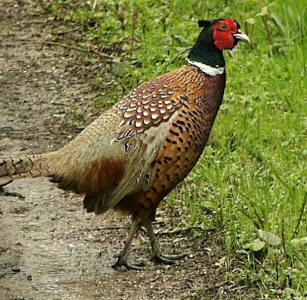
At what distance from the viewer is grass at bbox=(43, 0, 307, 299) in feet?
15.8

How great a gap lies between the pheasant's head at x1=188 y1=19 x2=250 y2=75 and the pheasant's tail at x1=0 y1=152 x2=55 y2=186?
1.05 meters

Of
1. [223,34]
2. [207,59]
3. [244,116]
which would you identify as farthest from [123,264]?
[244,116]

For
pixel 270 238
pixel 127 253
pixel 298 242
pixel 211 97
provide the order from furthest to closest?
1. pixel 127 253
2. pixel 211 97
3. pixel 270 238
4. pixel 298 242

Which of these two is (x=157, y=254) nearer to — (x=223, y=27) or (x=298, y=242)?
(x=298, y=242)

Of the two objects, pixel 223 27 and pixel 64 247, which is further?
pixel 64 247

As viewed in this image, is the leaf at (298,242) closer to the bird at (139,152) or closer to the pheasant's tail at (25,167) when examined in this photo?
the bird at (139,152)

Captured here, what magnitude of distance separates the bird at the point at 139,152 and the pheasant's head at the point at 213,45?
0.18ft

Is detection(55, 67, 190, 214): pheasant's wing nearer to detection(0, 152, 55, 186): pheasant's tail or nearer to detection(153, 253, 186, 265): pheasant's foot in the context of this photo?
detection(0, 152, 55, 186): pheasant's tail

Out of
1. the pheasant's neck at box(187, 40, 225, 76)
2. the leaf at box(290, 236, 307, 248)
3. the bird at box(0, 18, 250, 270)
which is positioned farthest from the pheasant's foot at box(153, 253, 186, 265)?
the pheasant's neck at box(187, 40, 225, 76)

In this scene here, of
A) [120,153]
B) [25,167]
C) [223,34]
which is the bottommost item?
[25,167]

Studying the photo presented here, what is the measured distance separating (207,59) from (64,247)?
1476 mm

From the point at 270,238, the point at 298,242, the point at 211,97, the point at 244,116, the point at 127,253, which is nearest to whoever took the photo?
the point at 298,242

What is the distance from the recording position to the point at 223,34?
501 cm

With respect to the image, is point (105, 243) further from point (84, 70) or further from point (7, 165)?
point (84, 70)
